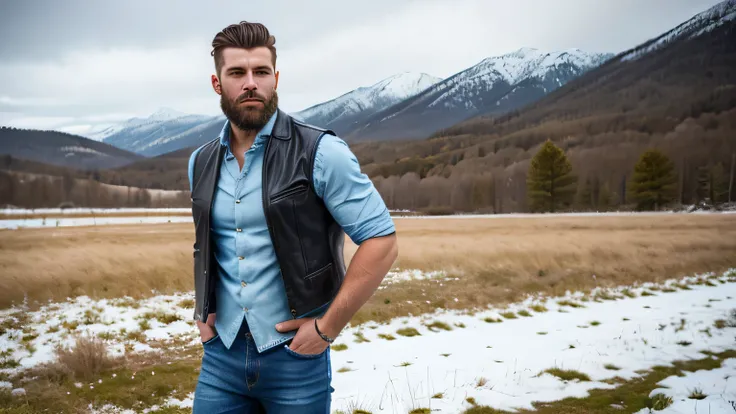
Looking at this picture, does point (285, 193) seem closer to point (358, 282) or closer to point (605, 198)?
point (358, 282)

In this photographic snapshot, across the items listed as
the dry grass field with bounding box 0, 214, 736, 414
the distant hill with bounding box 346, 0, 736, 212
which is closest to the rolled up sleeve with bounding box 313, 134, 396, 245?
the dry grass field with bounding box 0, 214, 736, 414

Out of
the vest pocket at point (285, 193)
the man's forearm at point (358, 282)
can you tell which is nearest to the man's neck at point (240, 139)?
the vest pocket at point (285, 193)

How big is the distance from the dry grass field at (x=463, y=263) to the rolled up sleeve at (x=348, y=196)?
7780 mm

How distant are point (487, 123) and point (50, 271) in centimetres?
18433

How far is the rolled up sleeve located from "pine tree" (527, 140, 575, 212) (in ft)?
154

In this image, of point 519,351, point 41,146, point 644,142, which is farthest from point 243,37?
point 644,142

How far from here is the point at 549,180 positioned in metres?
47.6

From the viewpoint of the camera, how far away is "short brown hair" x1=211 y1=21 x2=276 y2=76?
186 cm

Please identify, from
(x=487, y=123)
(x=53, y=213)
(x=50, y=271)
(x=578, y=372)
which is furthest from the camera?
(x=487, y=123)

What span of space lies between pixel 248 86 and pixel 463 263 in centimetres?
1487

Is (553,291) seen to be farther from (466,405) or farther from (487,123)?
(487,123)

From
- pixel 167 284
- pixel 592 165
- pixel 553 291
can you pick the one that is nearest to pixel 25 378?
pixel 167 284

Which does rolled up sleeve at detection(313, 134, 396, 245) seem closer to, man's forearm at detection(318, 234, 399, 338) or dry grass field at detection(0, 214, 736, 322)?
man's forearm at detection(318, 234, 399, 338)

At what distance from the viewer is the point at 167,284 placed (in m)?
12.6
